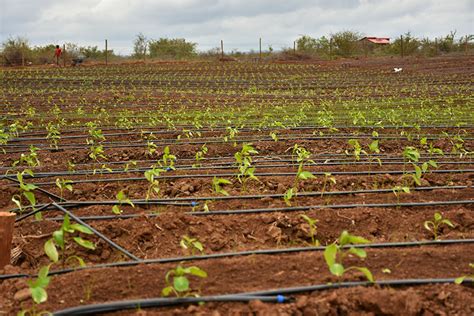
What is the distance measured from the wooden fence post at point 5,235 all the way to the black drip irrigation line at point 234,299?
98 cm

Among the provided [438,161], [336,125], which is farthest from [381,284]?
[336,125]

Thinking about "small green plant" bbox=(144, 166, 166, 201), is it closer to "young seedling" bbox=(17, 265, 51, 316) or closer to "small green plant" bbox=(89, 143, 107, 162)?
"small green plant" bbox=(89, 143, 107, 162)

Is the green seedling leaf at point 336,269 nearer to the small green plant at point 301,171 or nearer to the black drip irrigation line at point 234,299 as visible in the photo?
the black drip irrigation line at point 234,299

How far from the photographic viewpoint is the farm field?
8.66 ft

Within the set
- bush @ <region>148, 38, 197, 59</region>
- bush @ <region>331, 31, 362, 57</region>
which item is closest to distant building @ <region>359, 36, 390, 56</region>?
bush @ <region>331, 31, 362, 57</region>

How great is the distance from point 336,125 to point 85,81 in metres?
15.6

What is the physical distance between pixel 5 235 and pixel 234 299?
167 cm

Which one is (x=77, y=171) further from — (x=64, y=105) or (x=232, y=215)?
(x=64, y=105)

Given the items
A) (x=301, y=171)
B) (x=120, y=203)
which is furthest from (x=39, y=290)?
(x=301, y=171)

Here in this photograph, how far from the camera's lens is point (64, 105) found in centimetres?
1354

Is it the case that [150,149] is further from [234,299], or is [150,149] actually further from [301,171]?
[234,299]

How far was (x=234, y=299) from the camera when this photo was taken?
102 inches

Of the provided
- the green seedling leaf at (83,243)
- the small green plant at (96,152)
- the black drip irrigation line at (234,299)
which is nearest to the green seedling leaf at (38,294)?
the black drip irrigation line at (234,299)

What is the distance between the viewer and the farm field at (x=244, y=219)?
2.64m
